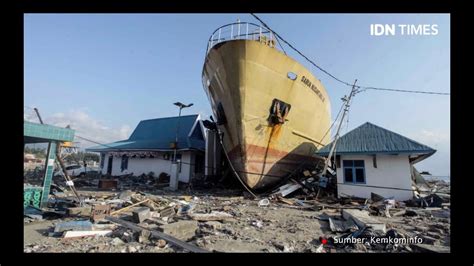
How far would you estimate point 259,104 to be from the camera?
10.7m

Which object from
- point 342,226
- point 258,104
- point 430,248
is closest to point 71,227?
point 342,226

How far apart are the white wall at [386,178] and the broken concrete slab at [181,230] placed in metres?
8.69

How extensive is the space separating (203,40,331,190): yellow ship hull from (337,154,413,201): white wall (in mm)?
3231

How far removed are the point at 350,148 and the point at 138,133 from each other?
66.6 ft

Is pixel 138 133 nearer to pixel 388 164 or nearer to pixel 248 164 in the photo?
pixel 248 164

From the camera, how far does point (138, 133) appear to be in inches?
950

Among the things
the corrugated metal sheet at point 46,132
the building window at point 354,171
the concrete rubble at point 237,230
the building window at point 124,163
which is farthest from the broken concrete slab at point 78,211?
the building window at point 124,163

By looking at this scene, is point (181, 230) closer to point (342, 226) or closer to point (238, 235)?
point (238, 235)

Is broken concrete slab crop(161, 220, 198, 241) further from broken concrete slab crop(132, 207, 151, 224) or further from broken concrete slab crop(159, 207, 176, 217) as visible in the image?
broken concrete slab crop(159, 207, 176, 217)

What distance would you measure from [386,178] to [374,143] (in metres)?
1.74

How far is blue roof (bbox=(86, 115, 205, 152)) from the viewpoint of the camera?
18.5 metres

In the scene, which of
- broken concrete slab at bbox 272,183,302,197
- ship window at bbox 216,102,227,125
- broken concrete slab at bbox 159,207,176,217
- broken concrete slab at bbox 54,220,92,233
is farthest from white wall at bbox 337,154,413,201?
broken concrete slab at bbox 54,220,92,233

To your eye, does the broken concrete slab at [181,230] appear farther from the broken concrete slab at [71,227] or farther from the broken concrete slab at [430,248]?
the broken concrete slab at [430,248]
